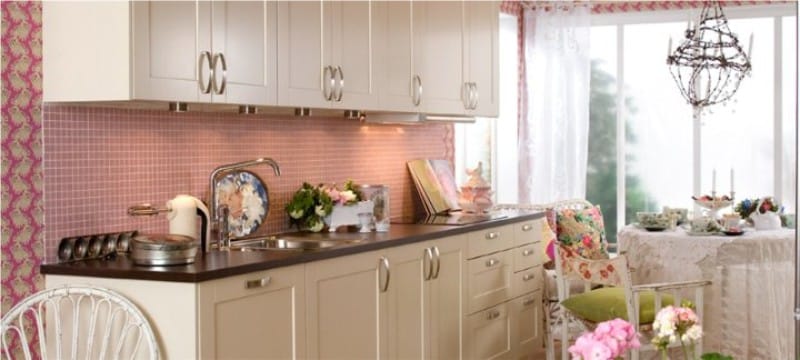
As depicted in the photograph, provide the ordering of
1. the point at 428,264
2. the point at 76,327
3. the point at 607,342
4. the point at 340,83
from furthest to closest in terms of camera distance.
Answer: the point at 428,264 < the point at 340,83 < the point at 76,327 < the point at 607,342

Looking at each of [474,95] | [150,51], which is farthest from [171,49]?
[474,95]

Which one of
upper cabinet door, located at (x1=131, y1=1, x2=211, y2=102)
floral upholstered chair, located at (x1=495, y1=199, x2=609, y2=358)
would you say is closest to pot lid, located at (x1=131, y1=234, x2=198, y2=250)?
upper cabinet door, located at (x1=131, y1=1, x2=211, y2=102)

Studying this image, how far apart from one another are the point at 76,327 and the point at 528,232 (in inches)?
118

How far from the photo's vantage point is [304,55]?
13.2 feet

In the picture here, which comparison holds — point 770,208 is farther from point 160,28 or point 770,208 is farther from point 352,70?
point 160,28

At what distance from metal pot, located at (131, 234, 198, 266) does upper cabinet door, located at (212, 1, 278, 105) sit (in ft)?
1.72

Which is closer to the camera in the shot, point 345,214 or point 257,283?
point 257,283

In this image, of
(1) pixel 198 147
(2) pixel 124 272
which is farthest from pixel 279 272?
(1) pixel 198 147

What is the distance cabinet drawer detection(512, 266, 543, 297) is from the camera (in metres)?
5.46

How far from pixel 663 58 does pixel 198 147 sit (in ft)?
13.8

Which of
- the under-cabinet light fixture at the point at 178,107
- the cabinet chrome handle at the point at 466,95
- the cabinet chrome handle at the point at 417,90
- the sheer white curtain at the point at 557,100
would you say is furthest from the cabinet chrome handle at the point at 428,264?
the sheer white curtain at the point at 557,100

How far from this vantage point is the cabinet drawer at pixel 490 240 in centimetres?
493

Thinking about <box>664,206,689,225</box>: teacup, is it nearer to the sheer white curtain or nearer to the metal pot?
the sheer white curtain

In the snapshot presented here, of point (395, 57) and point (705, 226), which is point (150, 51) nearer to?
point (395, 57)
